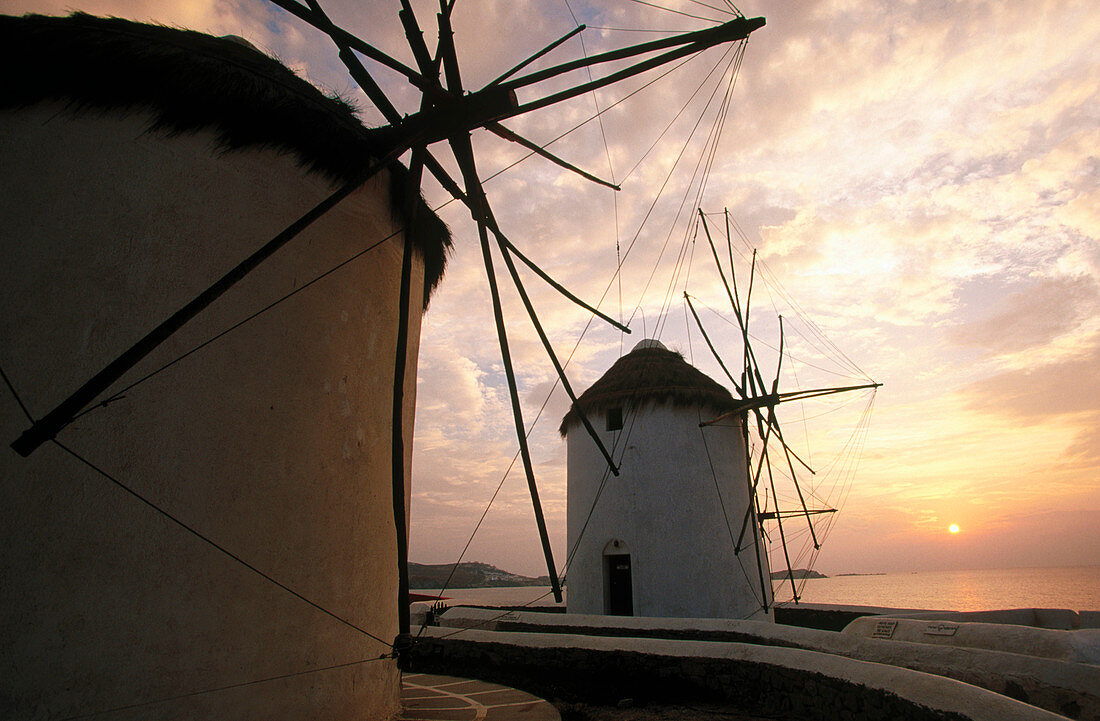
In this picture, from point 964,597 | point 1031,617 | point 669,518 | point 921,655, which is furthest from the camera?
point 964,597

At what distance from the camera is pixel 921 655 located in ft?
20.9

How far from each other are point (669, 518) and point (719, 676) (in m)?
6.30

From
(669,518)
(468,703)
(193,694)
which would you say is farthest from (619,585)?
(193,694)

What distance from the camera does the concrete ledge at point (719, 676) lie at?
12.8 ft

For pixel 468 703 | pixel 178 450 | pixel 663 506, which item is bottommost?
pixel 468 703

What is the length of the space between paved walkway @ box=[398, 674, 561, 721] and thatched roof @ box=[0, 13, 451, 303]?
4582mm

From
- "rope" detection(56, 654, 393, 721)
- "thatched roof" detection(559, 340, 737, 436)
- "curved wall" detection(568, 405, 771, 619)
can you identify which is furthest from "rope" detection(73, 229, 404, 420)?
"curved wall" detection(568, 405, 771, 619)

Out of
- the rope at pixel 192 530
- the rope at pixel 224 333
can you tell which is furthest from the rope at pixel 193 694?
the rope at pixel 224 333

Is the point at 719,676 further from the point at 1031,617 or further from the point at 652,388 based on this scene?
the point at 652,388

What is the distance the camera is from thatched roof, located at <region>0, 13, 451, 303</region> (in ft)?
13.4

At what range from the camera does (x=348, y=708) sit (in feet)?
13.9

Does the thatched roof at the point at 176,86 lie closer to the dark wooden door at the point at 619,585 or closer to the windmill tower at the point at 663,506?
the windmill tower at the point at 663,506

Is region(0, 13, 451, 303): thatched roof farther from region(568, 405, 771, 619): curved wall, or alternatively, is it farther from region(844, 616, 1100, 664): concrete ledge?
region(568, 405, 771, 619): curved wall

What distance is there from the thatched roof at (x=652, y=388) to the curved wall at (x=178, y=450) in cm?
826
